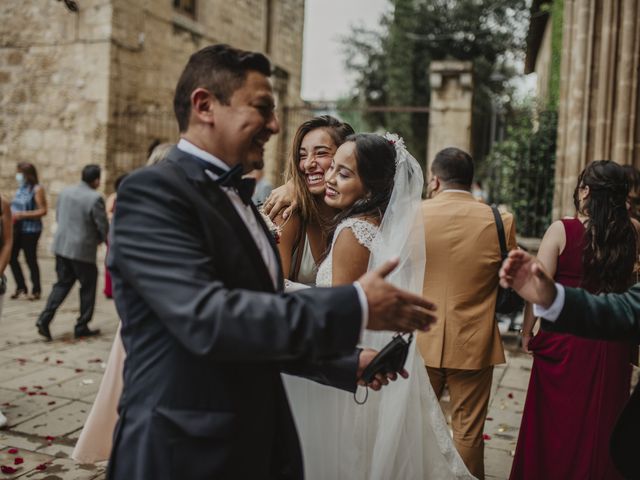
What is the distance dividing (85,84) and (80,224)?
5940 mm

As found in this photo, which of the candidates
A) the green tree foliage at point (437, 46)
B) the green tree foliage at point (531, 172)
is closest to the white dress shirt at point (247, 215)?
the green tree foliage at point (531, 172)

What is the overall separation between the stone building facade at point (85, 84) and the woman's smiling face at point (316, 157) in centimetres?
969

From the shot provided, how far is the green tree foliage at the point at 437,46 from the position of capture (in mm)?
23969

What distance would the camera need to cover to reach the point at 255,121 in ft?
5.77

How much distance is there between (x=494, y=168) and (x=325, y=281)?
7982mm

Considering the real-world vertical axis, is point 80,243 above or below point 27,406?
above

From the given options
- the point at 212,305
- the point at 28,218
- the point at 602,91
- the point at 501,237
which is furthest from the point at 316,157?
the point at 28,218

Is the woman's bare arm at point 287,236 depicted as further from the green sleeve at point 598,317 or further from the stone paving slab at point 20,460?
the stone paving slab at point 20,460

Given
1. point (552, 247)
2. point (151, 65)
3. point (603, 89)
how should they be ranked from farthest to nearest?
point (151, 65) < point (603, 89) < point (552, 247)

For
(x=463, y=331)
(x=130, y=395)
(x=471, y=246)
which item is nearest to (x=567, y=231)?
(x=471, y=246)

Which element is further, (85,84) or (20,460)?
(85,84)

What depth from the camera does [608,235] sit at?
11.2 feet

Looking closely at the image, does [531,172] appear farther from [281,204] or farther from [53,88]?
[53,88]

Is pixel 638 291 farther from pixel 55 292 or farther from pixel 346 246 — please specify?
pixel 55 292
